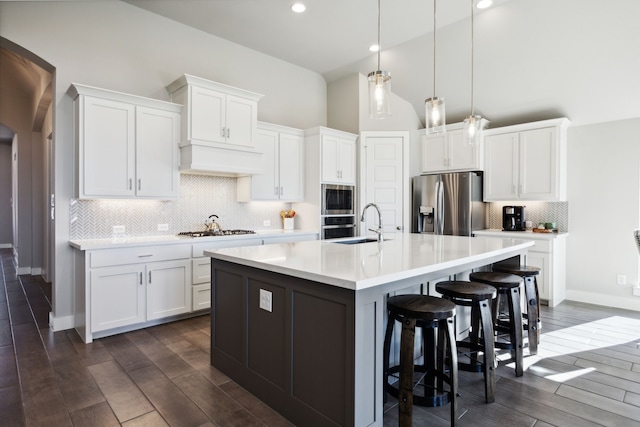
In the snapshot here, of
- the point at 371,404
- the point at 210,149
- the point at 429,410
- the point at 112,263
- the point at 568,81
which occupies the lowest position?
the point at 429,410

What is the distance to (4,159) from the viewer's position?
31.8ft

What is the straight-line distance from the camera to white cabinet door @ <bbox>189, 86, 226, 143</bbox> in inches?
155

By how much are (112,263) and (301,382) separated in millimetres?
2328

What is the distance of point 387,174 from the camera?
557 cm

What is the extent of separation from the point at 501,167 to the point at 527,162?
34cm

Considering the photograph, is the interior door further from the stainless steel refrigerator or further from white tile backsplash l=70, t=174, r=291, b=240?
white tile backsplash l=70, t=174, r=291, b=240

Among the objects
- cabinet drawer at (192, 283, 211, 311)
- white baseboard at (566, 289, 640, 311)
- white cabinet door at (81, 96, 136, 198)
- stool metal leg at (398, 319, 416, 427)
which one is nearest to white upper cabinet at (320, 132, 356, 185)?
cabinet drawer at (192, 283, 211, 311)

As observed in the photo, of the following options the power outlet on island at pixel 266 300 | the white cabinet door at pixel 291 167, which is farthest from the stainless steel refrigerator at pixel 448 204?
the power outlet on island at pixel 266 300

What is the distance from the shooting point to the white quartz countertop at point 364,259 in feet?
5.76

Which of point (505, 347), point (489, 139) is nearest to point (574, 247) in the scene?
point (489, 139)

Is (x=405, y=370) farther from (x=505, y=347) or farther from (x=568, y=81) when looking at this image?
(x=568, y=81)

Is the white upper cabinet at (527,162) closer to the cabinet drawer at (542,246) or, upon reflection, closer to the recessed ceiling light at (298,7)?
the cabinet drawer at (542,246)

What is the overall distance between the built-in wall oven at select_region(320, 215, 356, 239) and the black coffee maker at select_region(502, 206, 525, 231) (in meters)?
2.19

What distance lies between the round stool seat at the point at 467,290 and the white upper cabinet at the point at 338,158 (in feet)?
9.75
